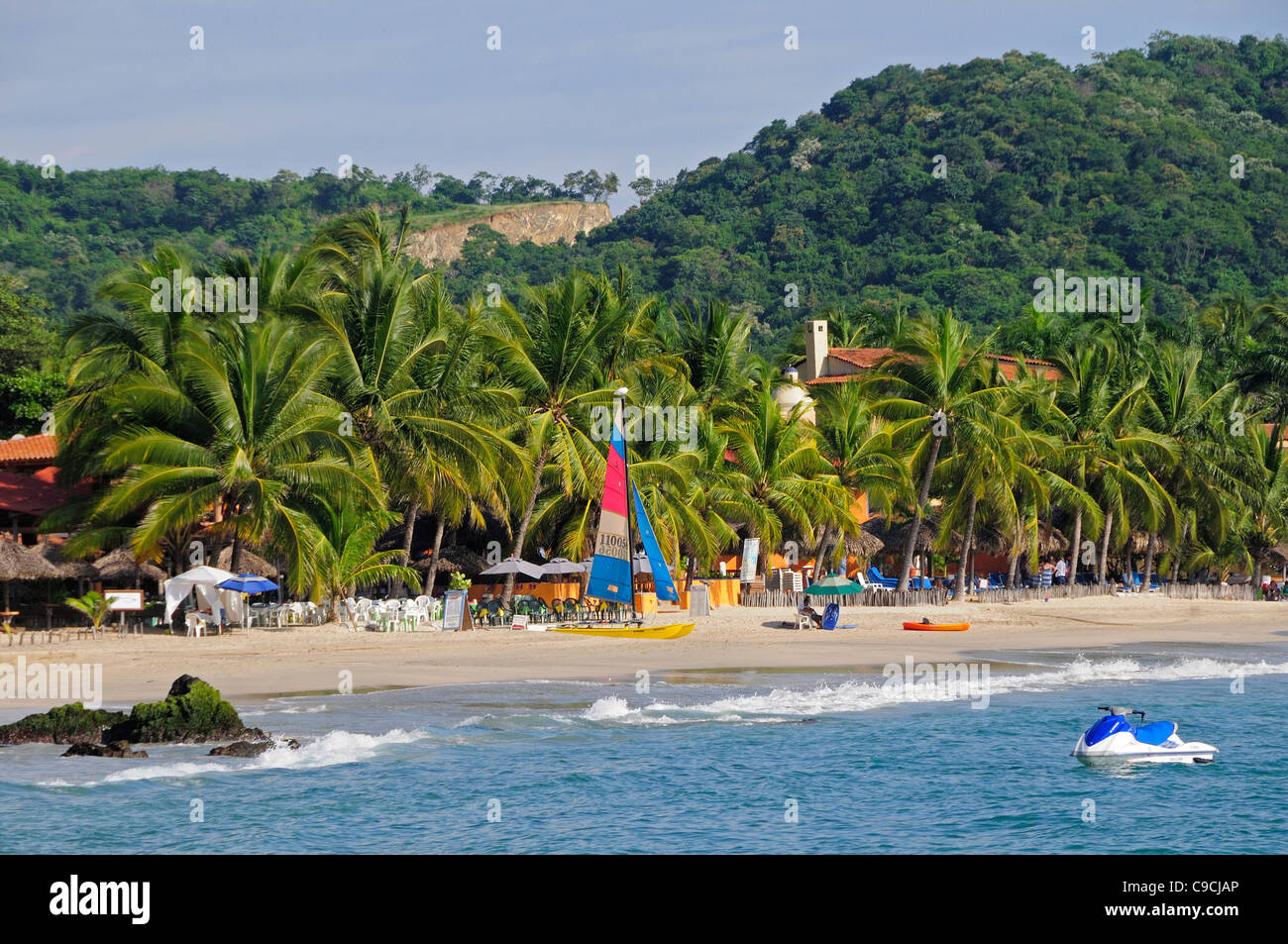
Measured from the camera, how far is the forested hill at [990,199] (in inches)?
3718

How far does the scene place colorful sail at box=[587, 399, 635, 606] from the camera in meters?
25.9

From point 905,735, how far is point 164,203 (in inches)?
5283

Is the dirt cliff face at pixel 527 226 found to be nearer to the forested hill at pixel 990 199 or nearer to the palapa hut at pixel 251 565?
the forested hill at pixel 990 199

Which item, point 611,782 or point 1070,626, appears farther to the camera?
point 1070,626

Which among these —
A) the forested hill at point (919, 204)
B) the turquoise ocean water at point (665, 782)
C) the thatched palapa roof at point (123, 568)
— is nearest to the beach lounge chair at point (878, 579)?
the turquoise ocean water at point (665, 782)

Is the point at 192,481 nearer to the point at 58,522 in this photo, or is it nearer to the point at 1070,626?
the point at 58,522

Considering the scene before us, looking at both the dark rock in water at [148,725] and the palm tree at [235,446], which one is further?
the palm tree at [235,446]

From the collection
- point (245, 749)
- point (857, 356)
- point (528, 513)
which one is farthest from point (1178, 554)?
point (245, 749)

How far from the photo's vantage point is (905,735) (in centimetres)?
1950

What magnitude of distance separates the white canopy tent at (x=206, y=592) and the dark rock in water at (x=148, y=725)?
29.0ft

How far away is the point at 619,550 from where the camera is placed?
2625 centimetres

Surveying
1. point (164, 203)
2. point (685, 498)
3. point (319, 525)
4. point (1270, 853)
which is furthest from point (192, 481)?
point (164, 203)

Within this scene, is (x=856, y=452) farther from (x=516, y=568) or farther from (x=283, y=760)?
(x=283, y=760)
